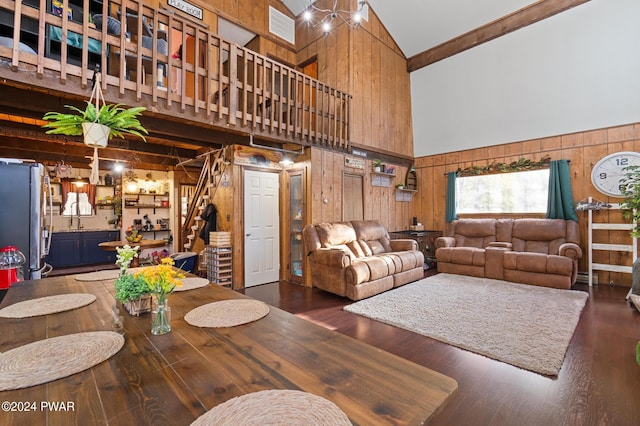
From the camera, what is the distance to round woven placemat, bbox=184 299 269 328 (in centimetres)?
128

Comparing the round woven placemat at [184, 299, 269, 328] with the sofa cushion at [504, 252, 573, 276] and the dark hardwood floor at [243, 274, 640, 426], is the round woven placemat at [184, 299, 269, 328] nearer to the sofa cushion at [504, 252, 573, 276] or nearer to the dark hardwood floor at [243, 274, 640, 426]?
the dark hardwood floor at [243, 274, 640, 426]

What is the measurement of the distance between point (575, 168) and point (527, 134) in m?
1.00

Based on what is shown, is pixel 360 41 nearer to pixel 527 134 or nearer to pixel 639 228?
pixel 527 134

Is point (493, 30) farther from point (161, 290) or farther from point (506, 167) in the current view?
point (161, 290)

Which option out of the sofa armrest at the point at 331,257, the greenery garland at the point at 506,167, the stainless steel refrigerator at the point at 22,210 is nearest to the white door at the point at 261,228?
the sofa armrest at the point at 331,257

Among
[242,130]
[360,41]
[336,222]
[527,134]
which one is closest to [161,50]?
[242,130]

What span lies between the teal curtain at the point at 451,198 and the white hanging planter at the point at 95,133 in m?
6.38

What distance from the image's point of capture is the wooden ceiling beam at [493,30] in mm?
4955

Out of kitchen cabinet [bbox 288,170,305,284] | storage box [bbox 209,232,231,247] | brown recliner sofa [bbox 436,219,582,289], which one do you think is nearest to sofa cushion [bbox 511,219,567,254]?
brown recliner sofa [bbox 436,219,582,289]

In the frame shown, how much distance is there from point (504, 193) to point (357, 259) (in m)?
3.76

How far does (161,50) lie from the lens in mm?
3182

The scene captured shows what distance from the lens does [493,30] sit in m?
5.61

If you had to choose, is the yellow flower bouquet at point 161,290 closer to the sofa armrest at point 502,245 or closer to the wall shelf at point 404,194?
the sofa armrest at point 502,245

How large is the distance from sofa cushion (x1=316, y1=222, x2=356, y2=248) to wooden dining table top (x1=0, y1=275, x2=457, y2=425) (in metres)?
3.26
